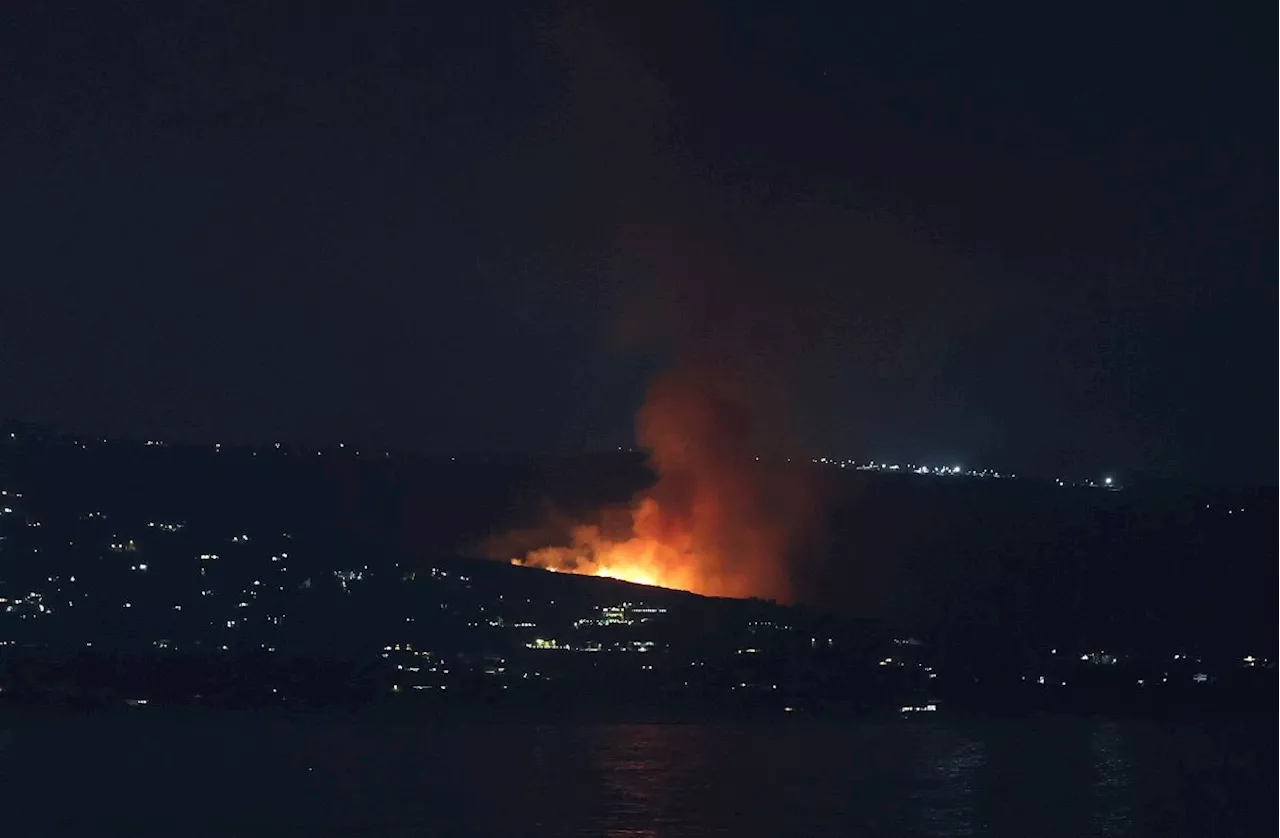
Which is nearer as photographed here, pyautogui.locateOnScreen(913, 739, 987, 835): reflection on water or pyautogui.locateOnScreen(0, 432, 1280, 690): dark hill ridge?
pyautogui.locateOnScreen(913, 739, 987, 835): reflection on water

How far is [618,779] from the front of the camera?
34969 millimetres

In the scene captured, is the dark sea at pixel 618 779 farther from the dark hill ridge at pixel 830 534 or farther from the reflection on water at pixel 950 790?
the dark hill ridge at pixel 830 534

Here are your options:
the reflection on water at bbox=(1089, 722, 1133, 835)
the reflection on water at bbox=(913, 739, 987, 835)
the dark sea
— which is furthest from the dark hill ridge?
the reflection on water at bbox=(913, 739, 987, 835)

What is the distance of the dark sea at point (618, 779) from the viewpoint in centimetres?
2950

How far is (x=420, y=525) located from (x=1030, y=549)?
30.9m

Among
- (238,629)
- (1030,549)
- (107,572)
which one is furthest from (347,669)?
(1030,549)

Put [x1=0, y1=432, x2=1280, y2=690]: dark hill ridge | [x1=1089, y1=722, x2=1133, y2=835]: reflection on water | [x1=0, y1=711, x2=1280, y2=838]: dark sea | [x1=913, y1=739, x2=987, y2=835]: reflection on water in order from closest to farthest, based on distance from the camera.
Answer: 1. [x1=0, y1=711, x2=1280, y2=838]: dark sea
2. [x1=913, y1=739, x2=987, y2=835]: reflection on water
3. [x1=1089, y1=722, x2=1133, y2=835]: reflection on water
4. [x1=0, y1=432, x2=1280, y2=690]: dark hill ridge

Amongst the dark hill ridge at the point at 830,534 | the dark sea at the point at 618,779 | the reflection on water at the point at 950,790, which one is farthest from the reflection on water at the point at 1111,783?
the dark hill ridge at the point at 830,534

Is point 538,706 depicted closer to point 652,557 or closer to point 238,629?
point 238,629

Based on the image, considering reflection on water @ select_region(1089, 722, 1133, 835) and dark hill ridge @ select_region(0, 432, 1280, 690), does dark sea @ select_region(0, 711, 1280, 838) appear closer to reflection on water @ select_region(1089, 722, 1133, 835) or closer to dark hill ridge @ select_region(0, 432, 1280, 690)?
reflection on water @ select_region(1089, 722, 1133, 835)

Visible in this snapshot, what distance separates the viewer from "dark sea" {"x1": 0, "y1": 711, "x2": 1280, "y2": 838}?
96.8 feet

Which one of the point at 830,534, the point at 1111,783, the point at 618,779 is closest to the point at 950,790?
the point at 1111,783

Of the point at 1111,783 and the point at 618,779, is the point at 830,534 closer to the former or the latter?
the point at 1111,783


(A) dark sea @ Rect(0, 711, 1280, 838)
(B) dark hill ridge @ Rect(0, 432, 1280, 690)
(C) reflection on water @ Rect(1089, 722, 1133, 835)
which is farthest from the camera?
(B) dark hill ridge @ Rect(0, 432, 1280, 690)
